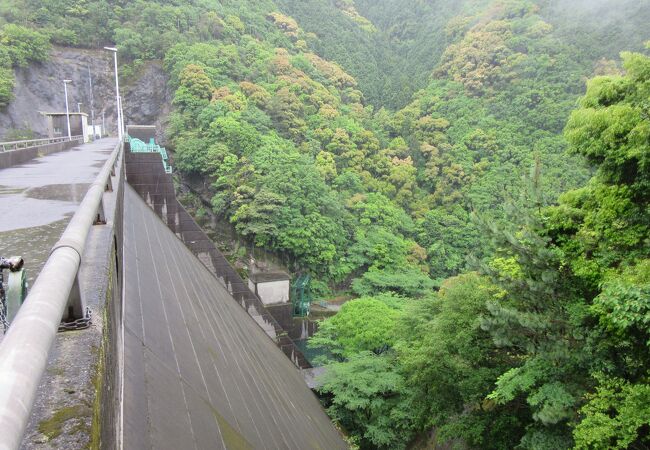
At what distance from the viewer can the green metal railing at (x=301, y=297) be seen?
2014 cm

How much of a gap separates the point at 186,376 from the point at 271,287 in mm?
15747

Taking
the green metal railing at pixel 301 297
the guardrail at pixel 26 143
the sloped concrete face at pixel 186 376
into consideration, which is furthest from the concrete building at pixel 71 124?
the sloped concrete face at pixel 186 376

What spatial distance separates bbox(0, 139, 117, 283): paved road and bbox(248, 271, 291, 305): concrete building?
39.8 feet

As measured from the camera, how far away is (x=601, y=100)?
574 centimetres

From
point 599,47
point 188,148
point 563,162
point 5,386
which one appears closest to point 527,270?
point 5,386

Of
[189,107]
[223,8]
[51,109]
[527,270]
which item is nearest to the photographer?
[527,270]

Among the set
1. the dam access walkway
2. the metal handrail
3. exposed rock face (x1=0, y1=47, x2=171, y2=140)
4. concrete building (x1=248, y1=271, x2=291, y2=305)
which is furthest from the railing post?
exposed rock face (x1=0, y1=47, x2=171, y2=140)

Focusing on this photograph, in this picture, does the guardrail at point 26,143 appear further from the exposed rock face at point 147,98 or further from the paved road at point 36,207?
the exposed rock face at point 147,98

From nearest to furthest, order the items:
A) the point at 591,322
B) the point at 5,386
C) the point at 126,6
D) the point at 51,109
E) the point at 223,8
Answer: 1. the point at 5,386
2. the point at 591,322
3. the point at 51,109
4. the point at 126,6
5. the point at 223,8

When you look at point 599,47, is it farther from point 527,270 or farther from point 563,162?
point 527,270

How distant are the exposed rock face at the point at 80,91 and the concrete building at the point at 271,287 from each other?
1443cm

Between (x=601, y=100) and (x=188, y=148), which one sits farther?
(x=188, y=148)

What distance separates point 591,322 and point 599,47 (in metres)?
44.0

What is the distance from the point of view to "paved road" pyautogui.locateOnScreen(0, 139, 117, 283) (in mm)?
2667
